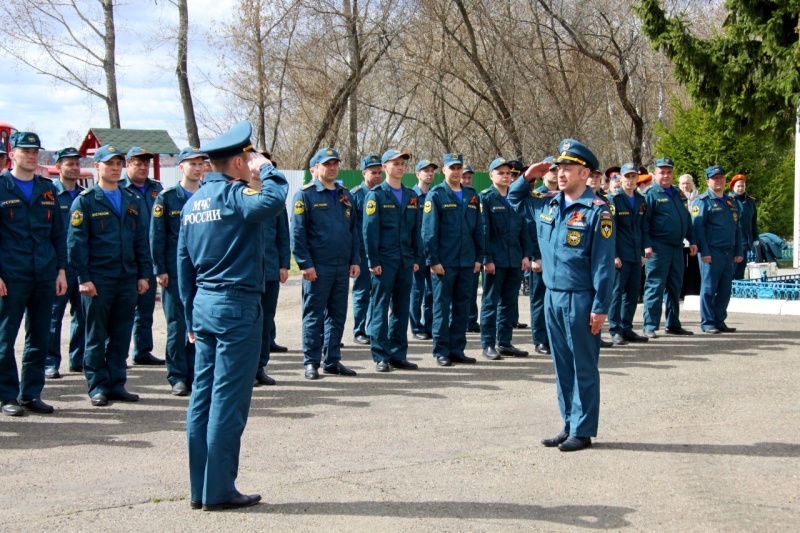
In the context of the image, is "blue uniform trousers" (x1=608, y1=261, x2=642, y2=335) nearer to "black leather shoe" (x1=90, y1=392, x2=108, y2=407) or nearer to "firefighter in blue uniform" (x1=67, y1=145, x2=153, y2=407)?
"firefighter in blue uniform" (x1=67, y1=145, x2=153, y2=407)

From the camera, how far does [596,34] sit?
2416cm

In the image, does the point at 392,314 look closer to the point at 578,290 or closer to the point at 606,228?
the point at 578,290

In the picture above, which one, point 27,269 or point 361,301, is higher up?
point 27,269

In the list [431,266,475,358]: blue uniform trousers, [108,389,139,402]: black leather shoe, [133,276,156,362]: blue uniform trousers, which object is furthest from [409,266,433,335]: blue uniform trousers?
[108,389,139,402]: black leather shoe

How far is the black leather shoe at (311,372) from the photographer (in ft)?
31.1

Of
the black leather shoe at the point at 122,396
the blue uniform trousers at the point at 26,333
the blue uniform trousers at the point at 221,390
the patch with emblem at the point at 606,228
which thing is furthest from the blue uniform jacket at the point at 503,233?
the blue uniform trousers at the point at 221,390

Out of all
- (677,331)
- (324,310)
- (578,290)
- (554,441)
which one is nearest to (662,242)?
(677,331)

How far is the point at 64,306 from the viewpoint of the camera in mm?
10070

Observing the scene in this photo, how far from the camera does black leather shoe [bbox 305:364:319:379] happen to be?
31.1ft

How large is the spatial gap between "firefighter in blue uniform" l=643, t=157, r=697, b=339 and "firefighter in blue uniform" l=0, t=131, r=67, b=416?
A: 24.4 feet

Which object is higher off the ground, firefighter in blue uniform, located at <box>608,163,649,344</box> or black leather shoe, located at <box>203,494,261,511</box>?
firefighter in blue uniform, located at <box>608,163,649,344</box>

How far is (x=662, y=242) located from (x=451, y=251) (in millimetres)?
3632

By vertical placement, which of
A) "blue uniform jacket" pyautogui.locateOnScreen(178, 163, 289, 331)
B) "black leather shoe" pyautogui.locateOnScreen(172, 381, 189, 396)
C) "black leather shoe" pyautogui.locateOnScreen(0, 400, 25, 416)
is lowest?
"black leather shoe" pyautogui.locateOnScreen(0, 400, 25, 416)

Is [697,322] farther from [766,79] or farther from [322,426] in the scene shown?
[322,426]
